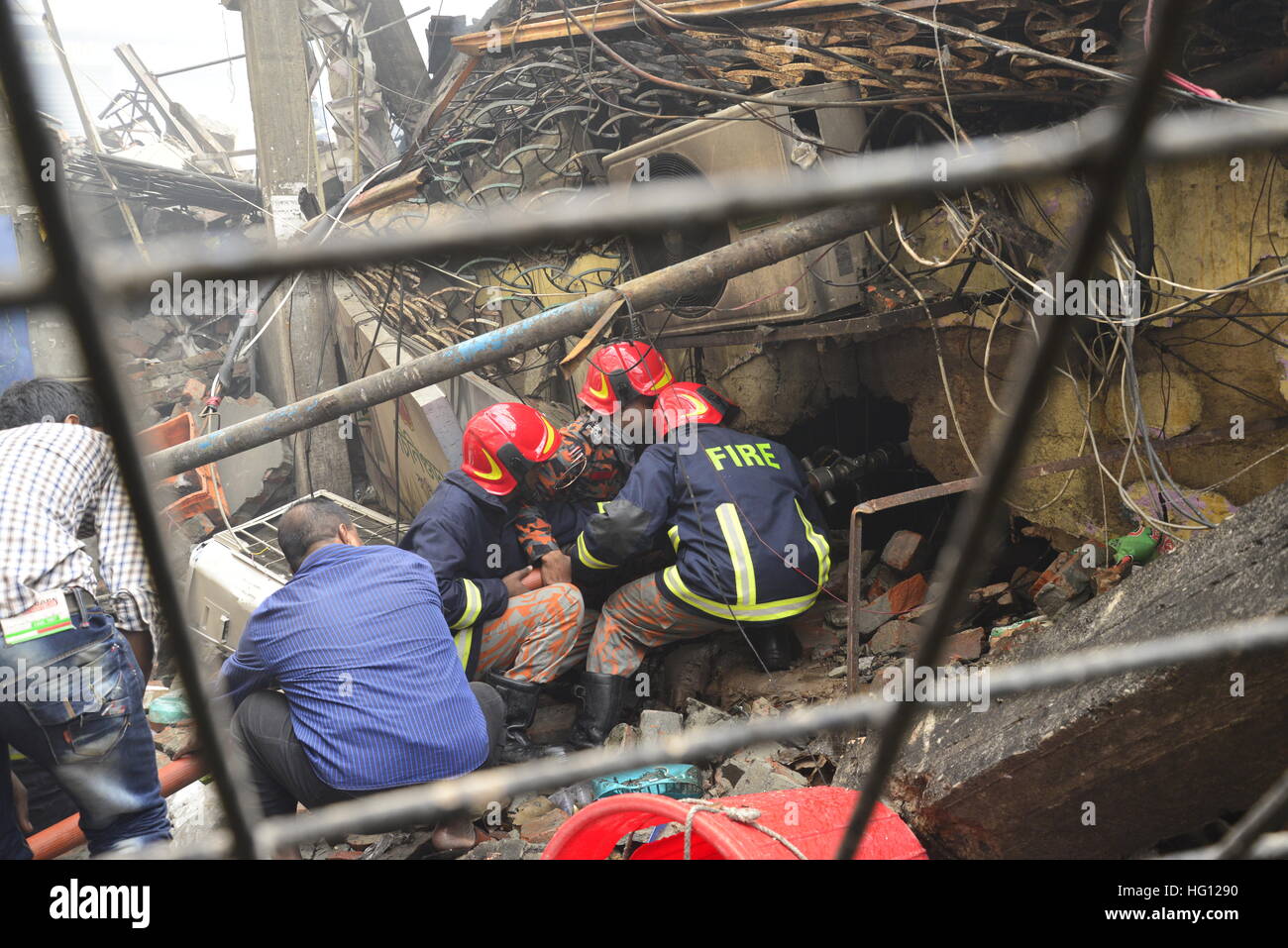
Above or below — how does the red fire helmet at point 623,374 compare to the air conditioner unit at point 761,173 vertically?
below

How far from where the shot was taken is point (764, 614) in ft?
14.6

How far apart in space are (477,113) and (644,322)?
9.04 feet

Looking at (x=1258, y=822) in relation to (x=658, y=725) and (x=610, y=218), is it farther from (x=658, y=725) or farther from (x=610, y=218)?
(x=658, y=725)

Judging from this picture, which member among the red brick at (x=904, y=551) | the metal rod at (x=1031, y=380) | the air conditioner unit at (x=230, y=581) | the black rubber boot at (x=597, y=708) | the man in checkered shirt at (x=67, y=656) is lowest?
the black rubber boot at (x=597, y=708)

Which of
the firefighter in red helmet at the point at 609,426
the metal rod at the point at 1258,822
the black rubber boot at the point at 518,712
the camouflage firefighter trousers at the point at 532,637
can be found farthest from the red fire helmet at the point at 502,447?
the metal rod at the point at 1258,822

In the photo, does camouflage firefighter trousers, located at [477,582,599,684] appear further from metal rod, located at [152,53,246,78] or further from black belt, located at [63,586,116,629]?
metal rod, located at [152,53,246,78]

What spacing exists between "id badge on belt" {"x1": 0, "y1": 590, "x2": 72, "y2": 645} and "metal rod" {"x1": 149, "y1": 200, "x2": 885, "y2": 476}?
2.09 ft

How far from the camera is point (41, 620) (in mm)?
3008

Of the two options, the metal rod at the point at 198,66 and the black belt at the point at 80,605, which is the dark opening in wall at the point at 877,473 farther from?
the metal rod at the point at 198,66

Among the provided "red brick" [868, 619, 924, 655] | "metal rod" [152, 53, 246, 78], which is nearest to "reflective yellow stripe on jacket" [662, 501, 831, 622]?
"red brick" [868, 619, 924, 655]

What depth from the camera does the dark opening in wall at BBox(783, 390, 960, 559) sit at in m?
5.43

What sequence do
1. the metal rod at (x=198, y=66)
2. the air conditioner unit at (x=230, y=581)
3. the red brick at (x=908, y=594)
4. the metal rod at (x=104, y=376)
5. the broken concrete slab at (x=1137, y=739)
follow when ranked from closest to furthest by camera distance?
the metal rod at (x=104, y=376) < the broken concrete slab at (x=1137, y=739) < the red brick at (x=908, y=594) < the air conditioner unit at (x=230, y=581) < the metal rod at (x=198, y=66)

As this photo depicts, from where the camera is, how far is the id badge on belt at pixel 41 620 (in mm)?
2949
